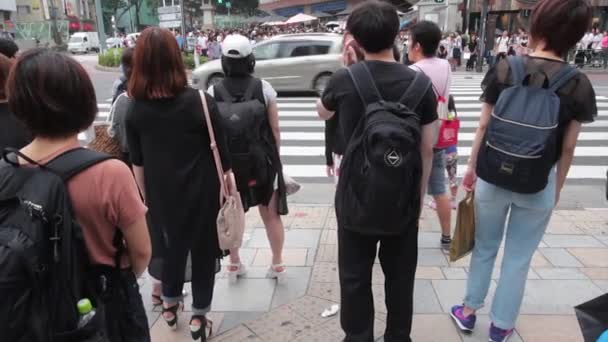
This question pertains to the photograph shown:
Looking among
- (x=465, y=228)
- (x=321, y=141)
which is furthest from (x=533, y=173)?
(x=321, y=141)

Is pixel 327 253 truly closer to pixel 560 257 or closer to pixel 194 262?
pixel 194 262

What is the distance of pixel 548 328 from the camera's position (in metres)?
3.01

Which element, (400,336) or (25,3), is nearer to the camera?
(400,336)

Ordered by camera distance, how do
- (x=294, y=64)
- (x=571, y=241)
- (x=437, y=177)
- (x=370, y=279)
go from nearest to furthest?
1. (x=370, y=279)
2. (x=437, y=177)
3. (x=571, y=241)
4. (x=294, y=64)

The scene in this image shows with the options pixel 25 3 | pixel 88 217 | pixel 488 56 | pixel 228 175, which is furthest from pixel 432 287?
pixel 25 3

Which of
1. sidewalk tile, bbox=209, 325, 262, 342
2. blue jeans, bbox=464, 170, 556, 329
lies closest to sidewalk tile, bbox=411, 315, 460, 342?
blue jeans, bbox=464, 170, 556, 329

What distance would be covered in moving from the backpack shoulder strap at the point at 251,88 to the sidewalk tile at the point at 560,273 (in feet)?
8.32

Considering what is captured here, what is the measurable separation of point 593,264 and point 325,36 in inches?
413

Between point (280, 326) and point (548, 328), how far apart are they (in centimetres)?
165

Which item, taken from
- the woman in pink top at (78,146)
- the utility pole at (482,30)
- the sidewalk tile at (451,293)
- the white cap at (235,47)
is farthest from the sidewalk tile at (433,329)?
the utility pole at (482,30)

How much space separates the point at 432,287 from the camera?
11.6 ft

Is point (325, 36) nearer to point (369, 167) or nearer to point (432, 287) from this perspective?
point (432, 287)

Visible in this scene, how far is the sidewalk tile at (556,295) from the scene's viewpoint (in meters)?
3.24

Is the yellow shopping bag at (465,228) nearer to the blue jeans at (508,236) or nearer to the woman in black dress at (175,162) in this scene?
the blue jeans at (508,236)
